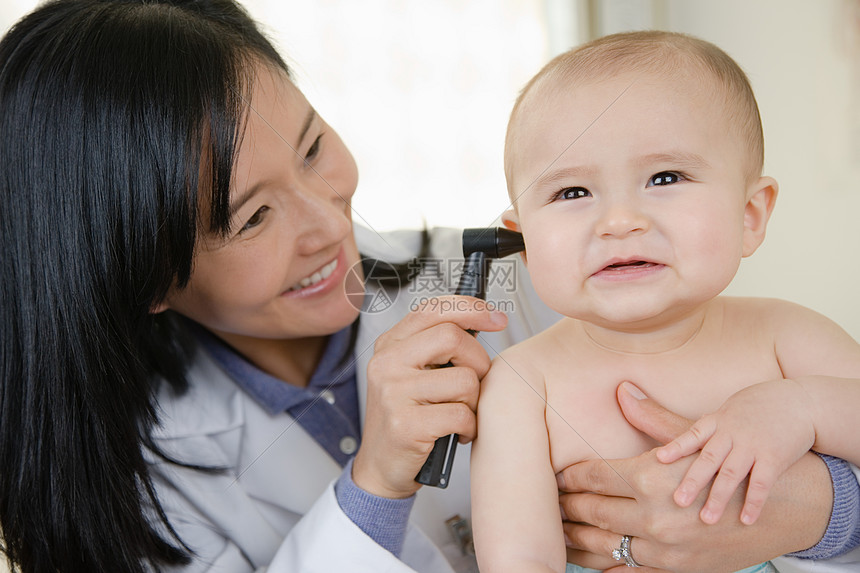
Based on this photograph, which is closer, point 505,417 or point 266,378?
point 505,417

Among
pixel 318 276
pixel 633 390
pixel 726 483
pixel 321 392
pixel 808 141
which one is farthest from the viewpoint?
pixel 808 141

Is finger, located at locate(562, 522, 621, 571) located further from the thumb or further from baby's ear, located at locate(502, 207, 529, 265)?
baby's ear, located at locate(502, 207, 529, 265)

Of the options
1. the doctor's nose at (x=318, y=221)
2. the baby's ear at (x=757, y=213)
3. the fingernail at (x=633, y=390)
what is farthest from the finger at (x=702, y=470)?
the doctor's nose at (x=318, y=221)

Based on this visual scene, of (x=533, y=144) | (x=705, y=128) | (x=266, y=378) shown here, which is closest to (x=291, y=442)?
(x=266, y=378)

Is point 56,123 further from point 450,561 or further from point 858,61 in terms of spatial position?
point 858,61

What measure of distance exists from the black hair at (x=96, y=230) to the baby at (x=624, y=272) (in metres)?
0.39

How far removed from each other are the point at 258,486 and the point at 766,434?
0.75 m

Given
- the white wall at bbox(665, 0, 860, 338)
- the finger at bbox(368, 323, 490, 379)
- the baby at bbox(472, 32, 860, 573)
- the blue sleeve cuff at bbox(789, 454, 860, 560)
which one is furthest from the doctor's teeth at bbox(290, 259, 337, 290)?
the white wall at bbox(665, 0, 860, 338)

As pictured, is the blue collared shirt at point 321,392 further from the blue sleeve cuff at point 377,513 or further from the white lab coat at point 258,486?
the blue sleeve cuff at point 377,513

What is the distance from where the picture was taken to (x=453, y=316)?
0.76m

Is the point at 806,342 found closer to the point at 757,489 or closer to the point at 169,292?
the point at 757,489

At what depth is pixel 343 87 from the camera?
6.99 ft

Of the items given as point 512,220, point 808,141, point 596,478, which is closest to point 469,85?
point 808,141

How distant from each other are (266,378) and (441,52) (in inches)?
58.6
